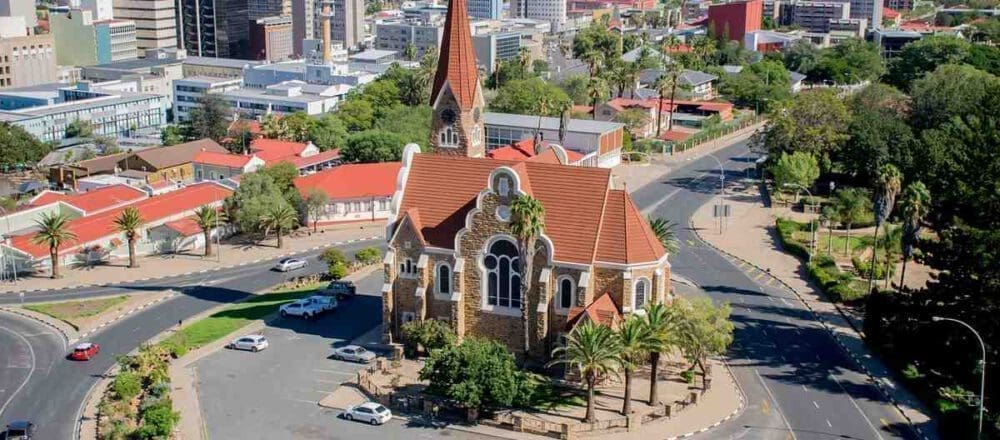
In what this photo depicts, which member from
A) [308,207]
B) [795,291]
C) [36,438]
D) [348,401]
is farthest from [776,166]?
[36,438]

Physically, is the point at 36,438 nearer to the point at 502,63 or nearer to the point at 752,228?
the point at 752,228

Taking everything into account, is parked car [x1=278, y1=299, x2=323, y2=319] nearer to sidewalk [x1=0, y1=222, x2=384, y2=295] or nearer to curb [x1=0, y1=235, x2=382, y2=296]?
curb [x1=0, y1=235, x2=382, y2=296]

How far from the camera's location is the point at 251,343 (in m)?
74.5

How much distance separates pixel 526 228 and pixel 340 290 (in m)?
25.4

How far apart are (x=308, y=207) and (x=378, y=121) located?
39074mm

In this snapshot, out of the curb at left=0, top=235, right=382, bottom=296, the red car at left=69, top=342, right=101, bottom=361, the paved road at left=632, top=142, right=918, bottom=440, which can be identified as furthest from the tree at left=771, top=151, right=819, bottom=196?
the red car at left=69, top=342, right=101, bottom=361

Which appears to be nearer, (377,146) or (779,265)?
(779,265)

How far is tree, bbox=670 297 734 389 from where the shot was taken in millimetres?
63625

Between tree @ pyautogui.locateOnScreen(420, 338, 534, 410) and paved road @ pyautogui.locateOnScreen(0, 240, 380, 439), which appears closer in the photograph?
tree @ pyautogui.locateOnScreen(420, 338, 534, 410)

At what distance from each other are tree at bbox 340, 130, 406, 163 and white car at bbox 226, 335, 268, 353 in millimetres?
55446

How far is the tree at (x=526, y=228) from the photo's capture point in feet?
218

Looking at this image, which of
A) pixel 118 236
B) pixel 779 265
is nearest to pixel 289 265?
pixel 118 236

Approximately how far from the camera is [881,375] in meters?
70.2

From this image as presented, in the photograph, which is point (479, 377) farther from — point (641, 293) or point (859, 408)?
point (859, 408)
